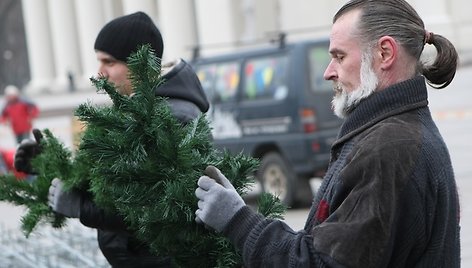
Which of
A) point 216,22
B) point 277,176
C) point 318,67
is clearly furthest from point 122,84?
point 216,22

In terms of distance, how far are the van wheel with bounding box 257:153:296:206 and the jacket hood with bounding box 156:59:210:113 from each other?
307 inches

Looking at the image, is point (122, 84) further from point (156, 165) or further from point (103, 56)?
point (156, 165)

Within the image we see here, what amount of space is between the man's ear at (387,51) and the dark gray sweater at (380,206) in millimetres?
55

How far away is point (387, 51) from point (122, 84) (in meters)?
1.28

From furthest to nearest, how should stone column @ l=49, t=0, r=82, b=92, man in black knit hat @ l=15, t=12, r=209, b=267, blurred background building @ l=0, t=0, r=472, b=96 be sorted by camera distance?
stone column @ l=49, t=0, r=82, b=92 < blurred background building @ l=0, t=0, r=472, b=96 < man in black knit hat @ l=15, t=12, r=209, b=267

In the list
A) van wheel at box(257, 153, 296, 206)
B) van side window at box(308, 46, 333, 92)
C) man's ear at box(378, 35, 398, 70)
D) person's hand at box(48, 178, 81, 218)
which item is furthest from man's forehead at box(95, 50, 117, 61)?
van wheel at box(257, 153, 296, 206)

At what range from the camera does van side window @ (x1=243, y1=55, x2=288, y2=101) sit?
11.6 meters

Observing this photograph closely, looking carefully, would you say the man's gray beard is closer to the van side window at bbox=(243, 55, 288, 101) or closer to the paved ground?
the paved ground

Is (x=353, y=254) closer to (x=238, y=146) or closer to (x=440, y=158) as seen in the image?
(x=440, y=158)

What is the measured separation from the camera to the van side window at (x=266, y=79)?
38.1 feet

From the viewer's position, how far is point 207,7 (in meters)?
42.4

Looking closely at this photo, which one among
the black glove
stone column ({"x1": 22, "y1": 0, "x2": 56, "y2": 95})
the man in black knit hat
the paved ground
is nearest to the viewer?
the man in black knit hat

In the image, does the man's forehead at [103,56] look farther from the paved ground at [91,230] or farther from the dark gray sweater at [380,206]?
the dark gray sweater at [380,206]

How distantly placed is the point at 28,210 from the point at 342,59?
5.10ft
